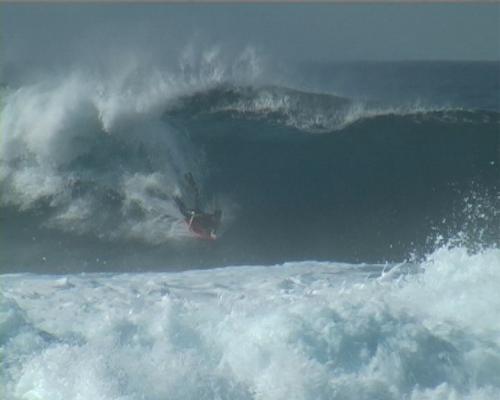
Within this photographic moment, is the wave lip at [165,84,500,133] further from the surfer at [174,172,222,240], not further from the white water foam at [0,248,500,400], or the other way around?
the white water foam at [0,248,500,400]

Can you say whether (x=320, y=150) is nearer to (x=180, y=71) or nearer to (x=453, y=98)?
(x=180, y=71)

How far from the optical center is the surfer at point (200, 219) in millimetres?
7375

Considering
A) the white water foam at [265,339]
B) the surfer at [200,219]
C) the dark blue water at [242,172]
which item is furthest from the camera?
the surfer at [200,219]

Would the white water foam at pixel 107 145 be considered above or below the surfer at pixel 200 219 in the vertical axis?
above

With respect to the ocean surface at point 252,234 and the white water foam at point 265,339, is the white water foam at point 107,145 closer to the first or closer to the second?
the ocean surface at point 252,234

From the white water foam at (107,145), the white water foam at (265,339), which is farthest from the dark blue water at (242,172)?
the white water foam at (265,339)

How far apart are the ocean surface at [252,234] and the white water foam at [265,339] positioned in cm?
1

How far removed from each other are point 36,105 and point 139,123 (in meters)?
1.09

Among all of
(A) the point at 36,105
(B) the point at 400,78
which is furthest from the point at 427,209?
(A) the point at 36,105

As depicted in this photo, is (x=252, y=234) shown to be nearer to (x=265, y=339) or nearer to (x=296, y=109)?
(x=296, y=109)

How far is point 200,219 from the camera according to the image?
7.47m

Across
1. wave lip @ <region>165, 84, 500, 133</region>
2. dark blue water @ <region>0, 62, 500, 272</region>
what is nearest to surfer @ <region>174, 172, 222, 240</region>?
dark blue water @ <region>0, 62, 500, 272</region>


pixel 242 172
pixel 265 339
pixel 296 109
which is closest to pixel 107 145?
pixel 242 172

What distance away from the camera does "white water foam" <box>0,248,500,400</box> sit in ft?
16.3
